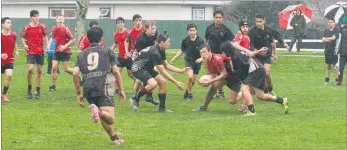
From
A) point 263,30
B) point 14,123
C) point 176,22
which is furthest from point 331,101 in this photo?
point 176,22

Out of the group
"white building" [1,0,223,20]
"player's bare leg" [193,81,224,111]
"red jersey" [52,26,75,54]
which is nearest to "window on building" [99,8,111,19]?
"white building" [1,0,223,20]

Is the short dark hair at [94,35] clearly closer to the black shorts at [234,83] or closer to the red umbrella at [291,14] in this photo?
the black shorts at [234,83]

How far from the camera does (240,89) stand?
16.7 m

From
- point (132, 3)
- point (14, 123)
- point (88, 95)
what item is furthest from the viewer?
point (132, 3)

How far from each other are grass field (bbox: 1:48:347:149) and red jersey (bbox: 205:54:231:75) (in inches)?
34.1

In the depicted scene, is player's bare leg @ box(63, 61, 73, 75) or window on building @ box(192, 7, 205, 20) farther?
window on building @ box(192, 7, 205, 20)

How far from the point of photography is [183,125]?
1436 centimetres

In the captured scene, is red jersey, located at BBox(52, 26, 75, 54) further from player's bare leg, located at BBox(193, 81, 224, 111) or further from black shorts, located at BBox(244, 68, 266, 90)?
black shorts, located at BBox(244, 68, 266, 90)

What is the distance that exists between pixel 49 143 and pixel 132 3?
44770mm

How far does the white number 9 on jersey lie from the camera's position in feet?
39.8

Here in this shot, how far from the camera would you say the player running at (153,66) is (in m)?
16.4

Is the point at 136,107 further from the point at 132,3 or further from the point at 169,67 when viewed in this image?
the point at 132,3

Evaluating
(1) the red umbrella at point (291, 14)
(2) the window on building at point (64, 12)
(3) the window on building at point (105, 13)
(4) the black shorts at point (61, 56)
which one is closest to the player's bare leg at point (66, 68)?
(4) the black shorts at point (61, 56)

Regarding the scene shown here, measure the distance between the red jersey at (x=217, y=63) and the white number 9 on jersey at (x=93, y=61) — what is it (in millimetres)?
4163
